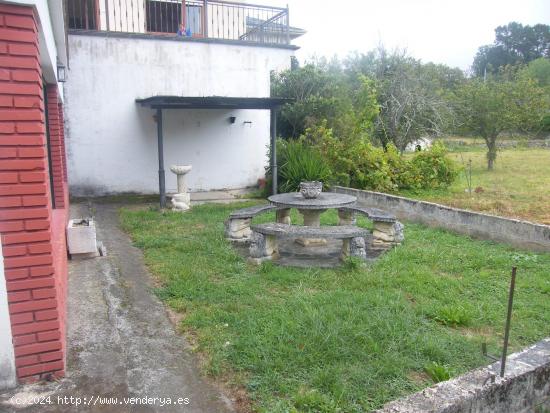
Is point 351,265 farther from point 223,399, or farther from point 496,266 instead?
point 223,399

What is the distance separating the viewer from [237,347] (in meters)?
3.66

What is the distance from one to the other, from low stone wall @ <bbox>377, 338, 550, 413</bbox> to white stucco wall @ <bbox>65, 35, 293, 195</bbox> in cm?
1051

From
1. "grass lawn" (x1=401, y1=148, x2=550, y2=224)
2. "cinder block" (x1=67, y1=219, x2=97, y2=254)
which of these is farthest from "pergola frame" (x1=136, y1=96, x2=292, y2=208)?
"grass lawn" (x1=401, y1=148, x2=550, y2=224)

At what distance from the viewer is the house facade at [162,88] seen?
1116 centimetres

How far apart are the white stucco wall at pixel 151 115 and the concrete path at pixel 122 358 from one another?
6475 millimetres

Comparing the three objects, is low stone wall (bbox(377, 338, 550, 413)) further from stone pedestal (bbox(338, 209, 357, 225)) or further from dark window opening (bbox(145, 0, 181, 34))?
dark window opening (bbox(145, 0, 181, 34))

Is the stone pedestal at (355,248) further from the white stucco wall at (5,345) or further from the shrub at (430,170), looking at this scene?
the shrub at (430,170)

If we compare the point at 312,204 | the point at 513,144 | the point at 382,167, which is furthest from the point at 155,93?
the point at 513,144

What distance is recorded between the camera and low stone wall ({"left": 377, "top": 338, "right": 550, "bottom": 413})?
2244mm

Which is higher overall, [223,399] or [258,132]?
[258,132]

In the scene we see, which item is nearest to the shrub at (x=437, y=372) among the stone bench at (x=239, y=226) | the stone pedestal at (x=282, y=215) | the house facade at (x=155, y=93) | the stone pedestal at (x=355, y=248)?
the stone pedestal at (x=355, y=248)

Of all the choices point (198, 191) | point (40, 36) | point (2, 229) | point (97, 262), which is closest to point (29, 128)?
point (2, 229)

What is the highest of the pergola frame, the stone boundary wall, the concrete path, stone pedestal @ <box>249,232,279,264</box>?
the pergola frame

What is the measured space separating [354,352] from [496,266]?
10.5ft
